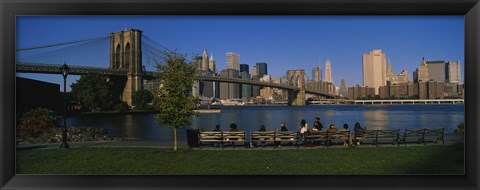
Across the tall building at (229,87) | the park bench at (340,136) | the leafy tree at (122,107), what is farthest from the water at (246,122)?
the park bench at (340,136)

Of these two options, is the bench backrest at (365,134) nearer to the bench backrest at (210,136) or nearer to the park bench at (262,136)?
the park bench at (262,136)

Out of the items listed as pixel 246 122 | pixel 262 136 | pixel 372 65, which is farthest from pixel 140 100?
pixel 262 136

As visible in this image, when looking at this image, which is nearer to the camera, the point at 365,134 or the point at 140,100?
the point at 365,134

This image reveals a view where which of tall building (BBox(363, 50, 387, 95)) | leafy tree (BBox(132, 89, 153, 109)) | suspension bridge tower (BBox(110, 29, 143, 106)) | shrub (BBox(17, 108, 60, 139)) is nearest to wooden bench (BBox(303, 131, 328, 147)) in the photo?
shrub (BBox(17, 108, 60, 139))

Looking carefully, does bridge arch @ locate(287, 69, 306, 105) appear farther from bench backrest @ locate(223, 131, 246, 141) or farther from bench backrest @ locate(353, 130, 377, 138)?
bench backrest @ locate(223, 131, 246, 141)

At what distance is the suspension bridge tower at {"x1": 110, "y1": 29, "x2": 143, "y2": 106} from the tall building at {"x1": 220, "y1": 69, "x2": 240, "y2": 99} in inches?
264

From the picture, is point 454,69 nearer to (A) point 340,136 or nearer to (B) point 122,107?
(A) point 340,136

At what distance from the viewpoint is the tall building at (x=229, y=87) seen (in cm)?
3362

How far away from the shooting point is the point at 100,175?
651 centimetres

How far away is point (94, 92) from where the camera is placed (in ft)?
102

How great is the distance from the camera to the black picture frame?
240 inches
